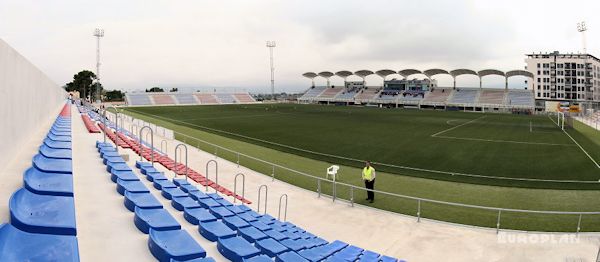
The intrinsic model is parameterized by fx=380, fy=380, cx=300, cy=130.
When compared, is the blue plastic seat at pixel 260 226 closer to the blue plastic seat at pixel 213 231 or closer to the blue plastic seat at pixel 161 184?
the blue plastic seat at pixel 213 231

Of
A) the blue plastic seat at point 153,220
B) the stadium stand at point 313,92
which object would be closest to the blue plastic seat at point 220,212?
the blue plastic seat at point 153,220

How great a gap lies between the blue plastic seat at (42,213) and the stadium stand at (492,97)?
9358 cm

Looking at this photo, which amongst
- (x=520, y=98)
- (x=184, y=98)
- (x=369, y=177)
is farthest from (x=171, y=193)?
(x=184, y=98)

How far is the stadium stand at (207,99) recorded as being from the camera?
345ft

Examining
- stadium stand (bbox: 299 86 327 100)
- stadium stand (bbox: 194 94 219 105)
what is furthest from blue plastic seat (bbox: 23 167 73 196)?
stadium stand (bbox: 299 86 327 100)

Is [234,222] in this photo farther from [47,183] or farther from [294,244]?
[47,183]

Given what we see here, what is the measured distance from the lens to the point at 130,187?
7680mm

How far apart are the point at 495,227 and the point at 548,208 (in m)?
3.88

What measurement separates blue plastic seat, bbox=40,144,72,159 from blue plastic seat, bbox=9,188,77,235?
10.7ft

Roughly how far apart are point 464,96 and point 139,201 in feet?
320

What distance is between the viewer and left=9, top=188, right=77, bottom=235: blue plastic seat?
4.41 m

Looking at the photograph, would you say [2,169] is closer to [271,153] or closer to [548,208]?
[548,208]

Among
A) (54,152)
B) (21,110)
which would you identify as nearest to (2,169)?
(54,152)

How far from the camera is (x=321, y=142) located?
30062mm
